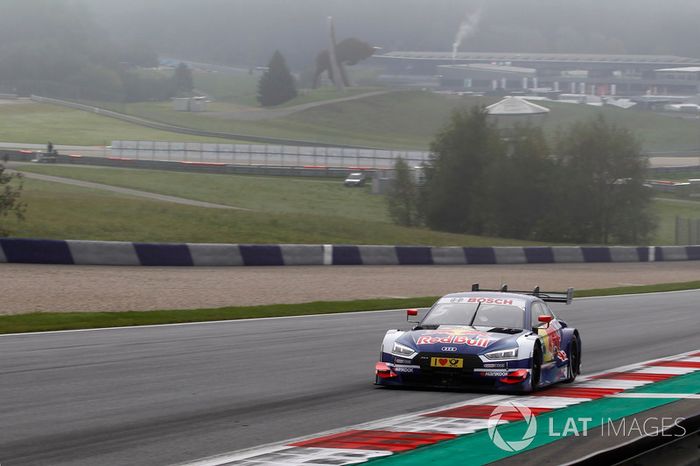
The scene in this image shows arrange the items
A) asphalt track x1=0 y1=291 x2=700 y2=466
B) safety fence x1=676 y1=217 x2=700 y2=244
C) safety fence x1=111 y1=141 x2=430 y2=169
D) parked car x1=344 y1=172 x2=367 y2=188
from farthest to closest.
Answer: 1. safety fence x1=111 y1=141 x2=430 y2=169
2. parked car x1=344 y1=172 x2=367 y2=188
3. safety fence x1=676 y1=217 x2=700 y2=244
4. asphalt track x1=0 y1=291 x2=700 y2=466

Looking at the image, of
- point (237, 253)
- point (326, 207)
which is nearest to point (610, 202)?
point (326, 207)

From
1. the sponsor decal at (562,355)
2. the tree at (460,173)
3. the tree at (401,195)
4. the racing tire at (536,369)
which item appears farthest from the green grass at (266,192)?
the racing tire at (536,369)

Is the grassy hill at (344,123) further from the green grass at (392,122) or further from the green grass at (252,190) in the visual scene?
the green grass at (252,190)

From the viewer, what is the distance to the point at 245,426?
9.66 meters

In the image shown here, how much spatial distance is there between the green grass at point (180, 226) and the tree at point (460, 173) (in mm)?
16093

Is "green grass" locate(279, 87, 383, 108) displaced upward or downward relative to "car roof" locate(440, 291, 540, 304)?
upward

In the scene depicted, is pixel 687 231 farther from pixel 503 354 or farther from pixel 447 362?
pixel 447 362

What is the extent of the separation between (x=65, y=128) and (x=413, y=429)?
127 meters

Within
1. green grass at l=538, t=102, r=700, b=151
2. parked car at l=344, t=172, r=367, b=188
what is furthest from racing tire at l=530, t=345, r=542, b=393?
green grass at l=538, t=102, r=700, b=151

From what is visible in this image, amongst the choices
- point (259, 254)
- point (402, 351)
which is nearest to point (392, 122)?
point (259, 254)

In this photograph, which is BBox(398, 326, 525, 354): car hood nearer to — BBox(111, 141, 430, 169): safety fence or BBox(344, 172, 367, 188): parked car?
BBox(344, 172, 367, 188): parked car

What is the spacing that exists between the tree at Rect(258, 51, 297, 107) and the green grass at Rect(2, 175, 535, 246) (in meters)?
135

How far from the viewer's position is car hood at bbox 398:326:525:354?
38.9 feet

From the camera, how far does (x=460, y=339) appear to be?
11961 millimetres
